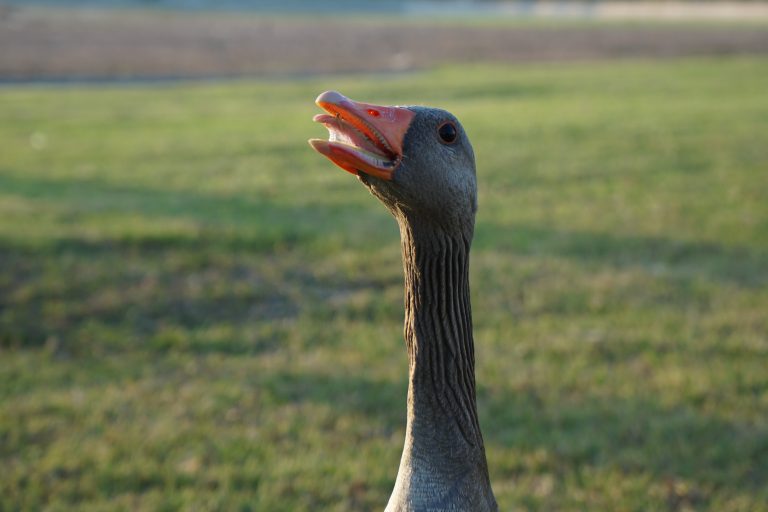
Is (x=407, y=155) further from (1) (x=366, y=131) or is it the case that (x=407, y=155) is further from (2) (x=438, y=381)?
(2) (x=438, y=381)

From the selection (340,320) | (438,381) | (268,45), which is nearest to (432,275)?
(438,381)

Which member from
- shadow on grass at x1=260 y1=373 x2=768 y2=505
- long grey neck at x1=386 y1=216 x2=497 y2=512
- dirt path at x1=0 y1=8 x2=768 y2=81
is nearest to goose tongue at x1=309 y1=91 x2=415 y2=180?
long grey neck at x1=386 y1=216 x2=497 y2=512

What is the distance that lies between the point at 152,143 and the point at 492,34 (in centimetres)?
3616

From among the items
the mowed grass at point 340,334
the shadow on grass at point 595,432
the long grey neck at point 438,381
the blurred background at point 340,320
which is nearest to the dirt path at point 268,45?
the blurred background at point 340,320

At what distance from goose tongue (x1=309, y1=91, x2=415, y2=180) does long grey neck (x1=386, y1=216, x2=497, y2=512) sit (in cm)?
21

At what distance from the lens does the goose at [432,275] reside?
1.93 m

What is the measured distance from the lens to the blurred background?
425cm

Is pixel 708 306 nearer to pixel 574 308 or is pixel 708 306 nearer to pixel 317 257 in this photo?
pixel 574 308

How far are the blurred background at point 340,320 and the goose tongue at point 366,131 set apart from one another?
245cm

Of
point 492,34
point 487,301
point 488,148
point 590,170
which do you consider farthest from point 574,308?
point 492,34

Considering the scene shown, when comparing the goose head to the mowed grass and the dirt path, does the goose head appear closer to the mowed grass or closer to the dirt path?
the mowed grass

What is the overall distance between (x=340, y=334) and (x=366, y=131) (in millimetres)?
4087

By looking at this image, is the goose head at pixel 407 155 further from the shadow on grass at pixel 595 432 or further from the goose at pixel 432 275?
the shadow on grass at pixel 595 432

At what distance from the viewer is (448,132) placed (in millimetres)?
2025
